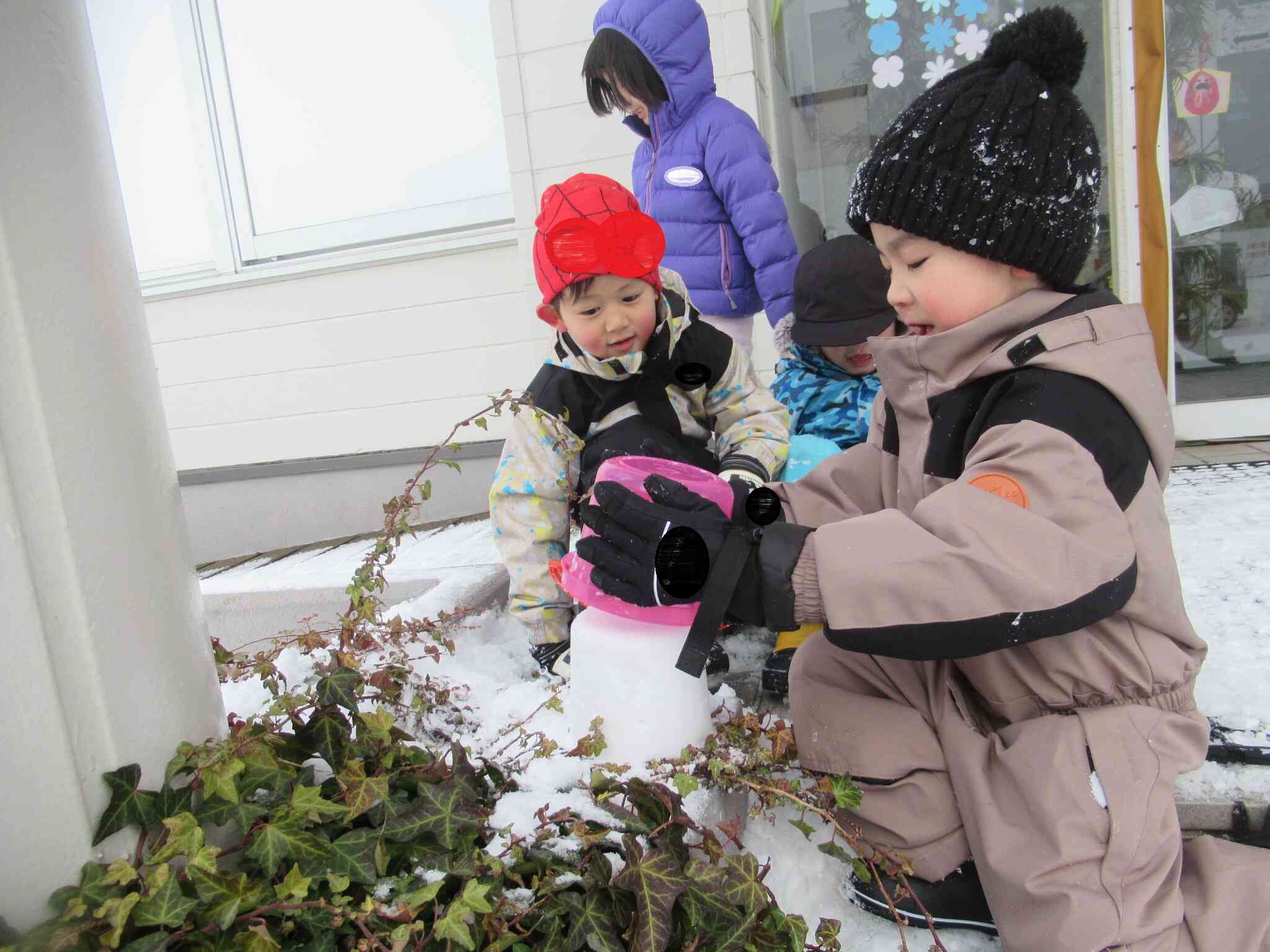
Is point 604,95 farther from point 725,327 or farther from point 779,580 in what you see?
point 779,580

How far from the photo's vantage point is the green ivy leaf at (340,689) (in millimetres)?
1286

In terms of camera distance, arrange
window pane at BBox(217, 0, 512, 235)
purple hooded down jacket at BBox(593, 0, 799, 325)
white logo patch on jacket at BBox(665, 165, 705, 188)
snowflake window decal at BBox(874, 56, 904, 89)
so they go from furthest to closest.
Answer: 1. window pane at BBox(217, 0, 512, 235)
2. snowflake window decal at BBox(874, 56, 904, 89)
3. white logo patch on jacket at BBox(665, 165, 705, 188)
4. purple hooded down jacket at BBox(593, 0, 799, 325)

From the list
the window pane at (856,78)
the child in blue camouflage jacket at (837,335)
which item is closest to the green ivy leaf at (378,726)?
the child in blue camouflage jacket at (837,335)

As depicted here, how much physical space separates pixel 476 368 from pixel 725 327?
1678mm

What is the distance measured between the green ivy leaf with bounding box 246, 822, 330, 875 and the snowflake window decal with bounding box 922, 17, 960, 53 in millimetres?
4178

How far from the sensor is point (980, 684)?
1345 millimetres

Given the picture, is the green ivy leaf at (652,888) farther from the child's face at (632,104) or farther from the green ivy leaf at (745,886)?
the child's face at (632,104)

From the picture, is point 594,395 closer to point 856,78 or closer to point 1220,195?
point 856,78

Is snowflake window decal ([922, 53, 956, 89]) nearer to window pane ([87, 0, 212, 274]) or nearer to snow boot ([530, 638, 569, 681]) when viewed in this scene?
snow boot ([530, 638, 569, 681])

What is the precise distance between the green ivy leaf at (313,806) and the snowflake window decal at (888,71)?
408 cm

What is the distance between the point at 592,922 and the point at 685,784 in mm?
226

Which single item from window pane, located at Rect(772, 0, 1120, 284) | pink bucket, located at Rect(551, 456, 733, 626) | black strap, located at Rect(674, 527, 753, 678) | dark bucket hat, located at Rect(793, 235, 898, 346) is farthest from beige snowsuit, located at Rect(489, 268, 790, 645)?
window pane, located at Rect(772, 0, 1120, 284)

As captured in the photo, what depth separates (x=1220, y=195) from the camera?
3.94 m

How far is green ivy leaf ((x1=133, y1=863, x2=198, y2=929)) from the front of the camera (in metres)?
0.92
